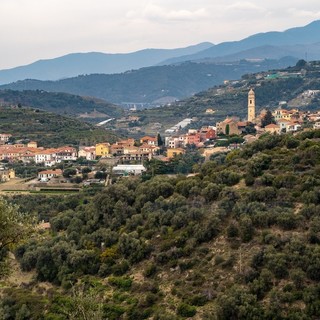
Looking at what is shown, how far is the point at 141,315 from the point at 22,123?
74.2 m

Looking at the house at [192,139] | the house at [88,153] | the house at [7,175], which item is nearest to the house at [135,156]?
the house at [88,153]

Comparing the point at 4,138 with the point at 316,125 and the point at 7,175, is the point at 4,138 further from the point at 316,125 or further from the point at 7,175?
the point at 316,125

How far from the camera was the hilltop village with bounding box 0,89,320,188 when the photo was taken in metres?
54.0

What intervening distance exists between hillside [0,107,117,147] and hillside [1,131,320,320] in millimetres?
50105

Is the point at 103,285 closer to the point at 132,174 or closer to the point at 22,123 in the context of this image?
the point at 132,174

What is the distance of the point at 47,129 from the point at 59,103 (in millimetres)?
79708

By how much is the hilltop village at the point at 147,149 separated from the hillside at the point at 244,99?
4055 centimetres

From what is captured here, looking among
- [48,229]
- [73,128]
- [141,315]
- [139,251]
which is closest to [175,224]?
[139,251]

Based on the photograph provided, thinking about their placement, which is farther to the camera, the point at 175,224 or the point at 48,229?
the point at 48,229

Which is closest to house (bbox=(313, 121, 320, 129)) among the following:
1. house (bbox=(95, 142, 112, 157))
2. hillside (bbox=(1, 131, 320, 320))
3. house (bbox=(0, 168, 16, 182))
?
house (bbox=(95, 142, 112, 157))

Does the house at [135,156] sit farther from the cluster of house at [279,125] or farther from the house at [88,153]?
the cluster of house at [279,125]

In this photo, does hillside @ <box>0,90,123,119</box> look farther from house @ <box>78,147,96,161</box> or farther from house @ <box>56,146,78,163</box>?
house @ <box>78,147,96,161</box>

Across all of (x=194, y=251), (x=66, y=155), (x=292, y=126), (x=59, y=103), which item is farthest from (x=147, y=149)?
(x=59, y=103)

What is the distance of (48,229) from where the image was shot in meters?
31.9
